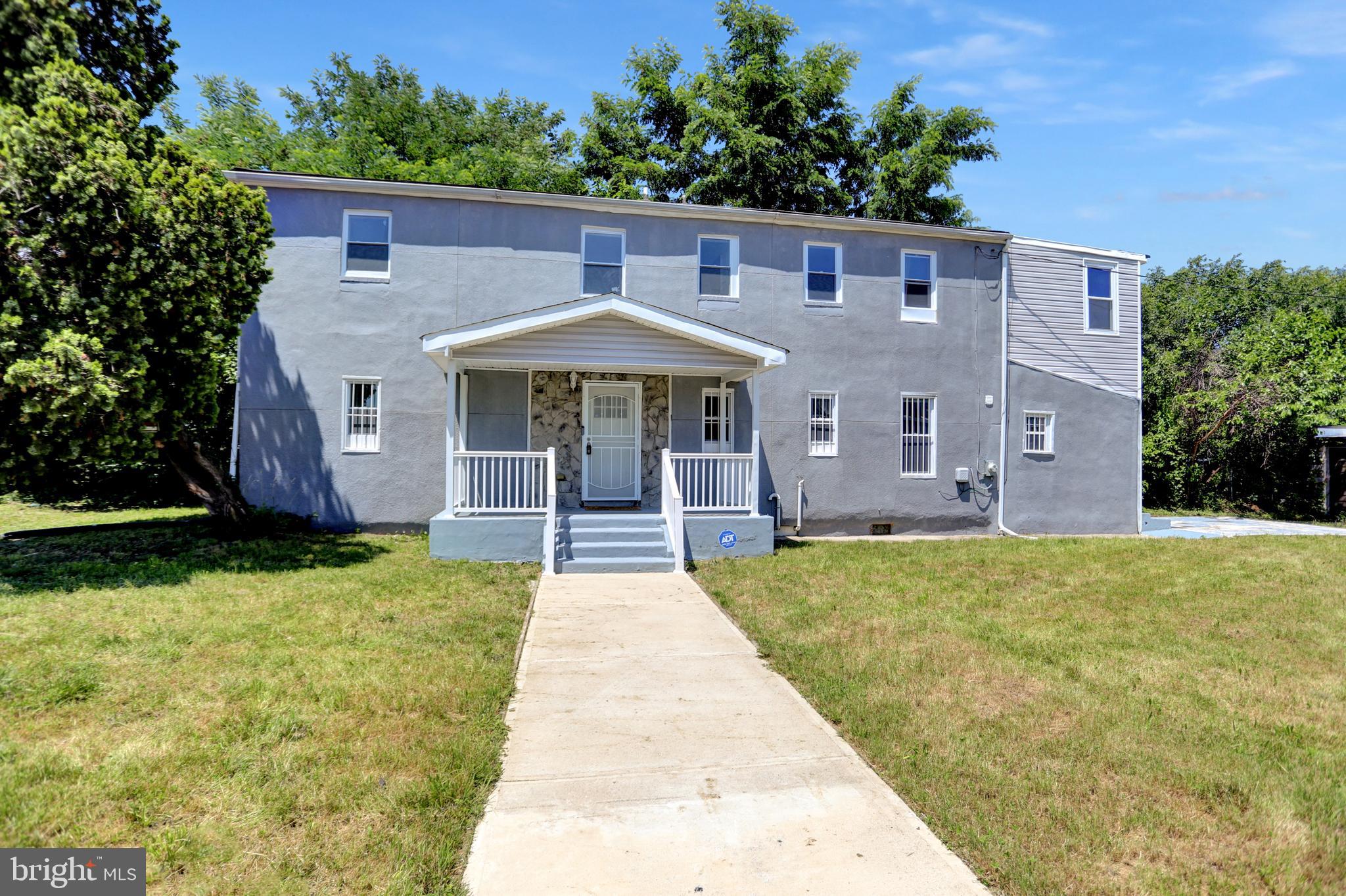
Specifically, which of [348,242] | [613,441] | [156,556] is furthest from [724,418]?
[156,556]

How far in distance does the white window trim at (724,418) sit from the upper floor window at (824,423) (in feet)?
5.30

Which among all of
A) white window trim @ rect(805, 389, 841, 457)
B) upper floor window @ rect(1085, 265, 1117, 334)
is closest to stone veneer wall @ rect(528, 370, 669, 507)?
white window trim @ rect(805, 389, 841, 457)

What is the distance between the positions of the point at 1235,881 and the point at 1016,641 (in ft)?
10.8

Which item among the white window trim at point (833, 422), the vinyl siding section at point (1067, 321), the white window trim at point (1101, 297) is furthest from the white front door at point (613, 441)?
the white window trim at point (1101, 297)

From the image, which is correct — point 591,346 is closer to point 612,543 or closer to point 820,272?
point 612,543

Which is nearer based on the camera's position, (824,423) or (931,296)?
(824,423)

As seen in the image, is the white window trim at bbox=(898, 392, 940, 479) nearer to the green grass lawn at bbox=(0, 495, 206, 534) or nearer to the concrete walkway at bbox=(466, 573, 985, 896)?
the concrete walkway at bbox=(466, 573, 985, 896)

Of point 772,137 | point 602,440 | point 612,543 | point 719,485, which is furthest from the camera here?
point 772,137

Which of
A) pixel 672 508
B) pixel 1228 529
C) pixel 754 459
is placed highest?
pixel 754 459

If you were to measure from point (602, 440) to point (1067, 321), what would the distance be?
401 inches

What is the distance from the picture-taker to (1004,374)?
14.0m

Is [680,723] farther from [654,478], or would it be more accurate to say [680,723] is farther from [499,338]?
[654,478]

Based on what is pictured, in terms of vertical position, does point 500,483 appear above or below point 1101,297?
below

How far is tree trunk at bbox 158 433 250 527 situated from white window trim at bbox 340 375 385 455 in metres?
1.79
